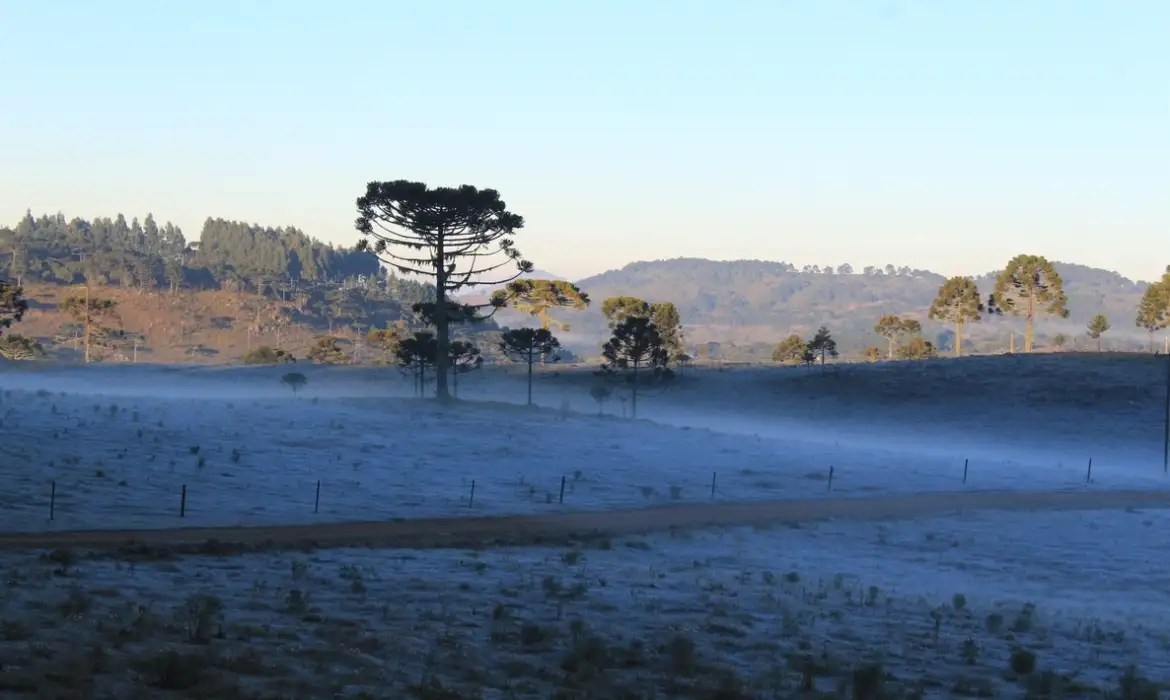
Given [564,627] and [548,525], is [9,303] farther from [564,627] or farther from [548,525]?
[564,627]

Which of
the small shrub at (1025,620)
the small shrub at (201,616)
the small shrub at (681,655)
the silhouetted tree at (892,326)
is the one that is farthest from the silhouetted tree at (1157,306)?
the small shrub at (201,616)

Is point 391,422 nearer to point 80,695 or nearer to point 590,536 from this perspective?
point 590,536

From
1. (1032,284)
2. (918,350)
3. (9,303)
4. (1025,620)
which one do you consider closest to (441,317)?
(9,303)

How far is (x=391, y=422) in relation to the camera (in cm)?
5559

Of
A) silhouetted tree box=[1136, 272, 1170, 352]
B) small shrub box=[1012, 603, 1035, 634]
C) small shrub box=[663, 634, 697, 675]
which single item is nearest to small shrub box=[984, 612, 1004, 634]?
small shrub box=[1012, 603, 1035, 634]

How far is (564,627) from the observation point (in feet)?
56.1

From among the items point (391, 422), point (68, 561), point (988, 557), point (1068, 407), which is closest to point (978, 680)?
point (68, 561)

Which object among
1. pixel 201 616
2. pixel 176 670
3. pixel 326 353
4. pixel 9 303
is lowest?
pixel 201 616

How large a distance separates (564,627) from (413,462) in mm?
26117

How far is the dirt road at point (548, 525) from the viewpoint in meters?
24.0

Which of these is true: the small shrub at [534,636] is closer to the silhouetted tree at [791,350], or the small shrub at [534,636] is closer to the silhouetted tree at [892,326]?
the silhouetted tree at [791,350]

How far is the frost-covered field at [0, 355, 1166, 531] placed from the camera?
103 feet

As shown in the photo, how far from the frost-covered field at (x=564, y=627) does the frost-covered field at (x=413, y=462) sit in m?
8.54

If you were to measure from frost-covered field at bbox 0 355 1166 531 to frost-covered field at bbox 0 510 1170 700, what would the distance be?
8.54m
